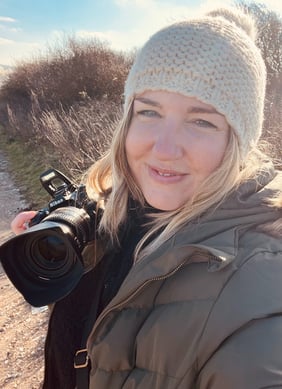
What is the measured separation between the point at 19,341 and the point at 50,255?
2017mm

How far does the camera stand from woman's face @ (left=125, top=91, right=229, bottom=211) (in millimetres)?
1208

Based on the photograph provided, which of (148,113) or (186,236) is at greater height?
(148,113)

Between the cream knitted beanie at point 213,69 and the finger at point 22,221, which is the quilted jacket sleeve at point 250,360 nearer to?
the cream knitted beanie at point 213,69

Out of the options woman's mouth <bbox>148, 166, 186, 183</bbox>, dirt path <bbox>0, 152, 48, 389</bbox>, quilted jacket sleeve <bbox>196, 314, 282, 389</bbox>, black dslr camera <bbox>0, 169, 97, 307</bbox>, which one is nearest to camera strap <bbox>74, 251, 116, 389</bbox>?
black dslr camera <bbox>0, 169, 97, 307</bbox>

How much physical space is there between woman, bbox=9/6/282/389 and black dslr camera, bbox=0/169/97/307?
0.39 feet

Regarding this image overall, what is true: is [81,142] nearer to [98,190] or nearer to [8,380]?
[8,380]

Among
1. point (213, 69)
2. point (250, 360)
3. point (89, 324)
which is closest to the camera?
point (250, 360)

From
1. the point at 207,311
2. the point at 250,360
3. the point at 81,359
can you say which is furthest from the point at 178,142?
the point at 81,359

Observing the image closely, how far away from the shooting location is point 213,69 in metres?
1.22

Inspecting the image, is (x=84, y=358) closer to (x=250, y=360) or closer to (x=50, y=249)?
(x=50, y=249)

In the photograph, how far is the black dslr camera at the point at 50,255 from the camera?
4.35 ft

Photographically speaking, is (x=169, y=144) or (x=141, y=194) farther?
(x=141, y=194)

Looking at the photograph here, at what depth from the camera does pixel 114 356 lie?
1004 mm

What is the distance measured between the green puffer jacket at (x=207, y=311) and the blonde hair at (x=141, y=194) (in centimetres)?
6
